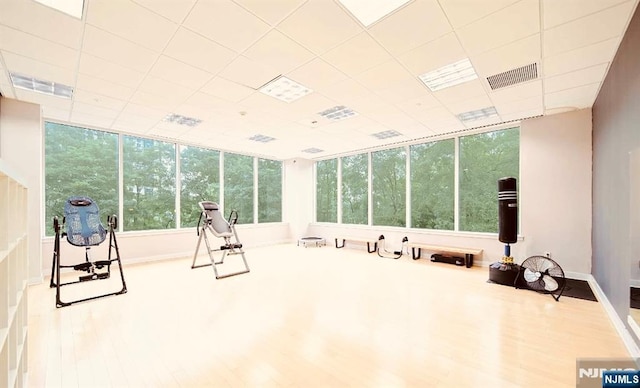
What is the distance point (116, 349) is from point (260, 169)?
21.4 ft

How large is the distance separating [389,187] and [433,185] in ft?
4.00

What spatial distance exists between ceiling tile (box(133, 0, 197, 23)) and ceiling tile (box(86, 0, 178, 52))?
2.3 inches

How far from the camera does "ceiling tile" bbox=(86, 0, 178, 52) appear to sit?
2.16 metres

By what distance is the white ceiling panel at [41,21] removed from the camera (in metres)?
2.16

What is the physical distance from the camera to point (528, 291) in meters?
3.93

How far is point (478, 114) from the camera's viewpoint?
4.76 meters

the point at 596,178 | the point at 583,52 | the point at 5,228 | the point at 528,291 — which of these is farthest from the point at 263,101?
the point at 596,178

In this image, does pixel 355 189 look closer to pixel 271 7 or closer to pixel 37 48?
pixel 271 7

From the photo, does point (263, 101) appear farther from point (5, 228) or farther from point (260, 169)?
point (260, 169)

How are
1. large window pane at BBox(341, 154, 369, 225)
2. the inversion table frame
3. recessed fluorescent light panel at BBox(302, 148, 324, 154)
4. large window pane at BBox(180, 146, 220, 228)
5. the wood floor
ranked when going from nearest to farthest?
1. the wood floor
2. the inversion table frame
3. large window pane at BBox(180, 146, 220, 228)
4. recessed fluorescent light panel at BBox(302, 148, 324, 154)
5. large window pane at BBox(341, 154, 369, 225)

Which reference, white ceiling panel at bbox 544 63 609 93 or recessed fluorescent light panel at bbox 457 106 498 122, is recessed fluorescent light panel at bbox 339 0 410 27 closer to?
white ceiling panel at bbox 544 63 609 93

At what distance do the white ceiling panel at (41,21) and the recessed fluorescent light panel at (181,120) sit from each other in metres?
2.16

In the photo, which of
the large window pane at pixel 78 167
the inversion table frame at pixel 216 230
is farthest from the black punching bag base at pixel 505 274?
the large window pane at pixel 78 167

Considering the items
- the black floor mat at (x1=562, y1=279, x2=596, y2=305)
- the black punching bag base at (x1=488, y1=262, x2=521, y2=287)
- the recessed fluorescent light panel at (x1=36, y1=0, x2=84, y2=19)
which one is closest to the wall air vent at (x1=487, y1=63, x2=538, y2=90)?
the black punching bag base at (x1=488, y1=262, x2=521, y2=287)
